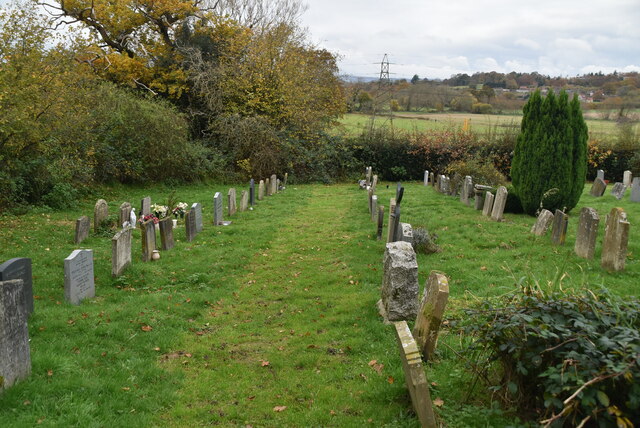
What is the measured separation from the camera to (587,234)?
32.7ft

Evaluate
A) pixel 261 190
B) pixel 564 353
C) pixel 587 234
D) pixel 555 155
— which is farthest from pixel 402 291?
pixel 261 190

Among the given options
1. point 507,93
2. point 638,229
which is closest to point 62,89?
point 638,229

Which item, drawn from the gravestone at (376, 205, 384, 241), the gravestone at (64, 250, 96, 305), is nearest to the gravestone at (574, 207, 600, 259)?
the gravestone at (376, 205, 384, 241)

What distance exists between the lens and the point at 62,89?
14.7m

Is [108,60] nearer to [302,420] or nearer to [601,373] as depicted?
[302,420]

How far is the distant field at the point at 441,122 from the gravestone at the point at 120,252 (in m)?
23.4

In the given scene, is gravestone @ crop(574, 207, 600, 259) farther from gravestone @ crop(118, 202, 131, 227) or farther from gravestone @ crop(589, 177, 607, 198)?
gravestone @ crop(589, 177, 607, 198)

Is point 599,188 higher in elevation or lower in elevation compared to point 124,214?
higher

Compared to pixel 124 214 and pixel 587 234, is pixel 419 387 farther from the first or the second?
pixel 124 214

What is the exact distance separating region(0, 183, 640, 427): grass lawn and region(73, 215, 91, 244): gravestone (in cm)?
28

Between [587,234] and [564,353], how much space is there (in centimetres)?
741

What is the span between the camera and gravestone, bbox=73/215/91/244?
1161 cm

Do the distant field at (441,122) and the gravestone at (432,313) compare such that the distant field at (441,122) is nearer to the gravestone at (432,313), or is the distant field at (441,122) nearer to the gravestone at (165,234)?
the gravestone at (165,234)

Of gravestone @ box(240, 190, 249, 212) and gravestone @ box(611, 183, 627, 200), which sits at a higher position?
gravestone @ box(611, 183, 627, 200)
